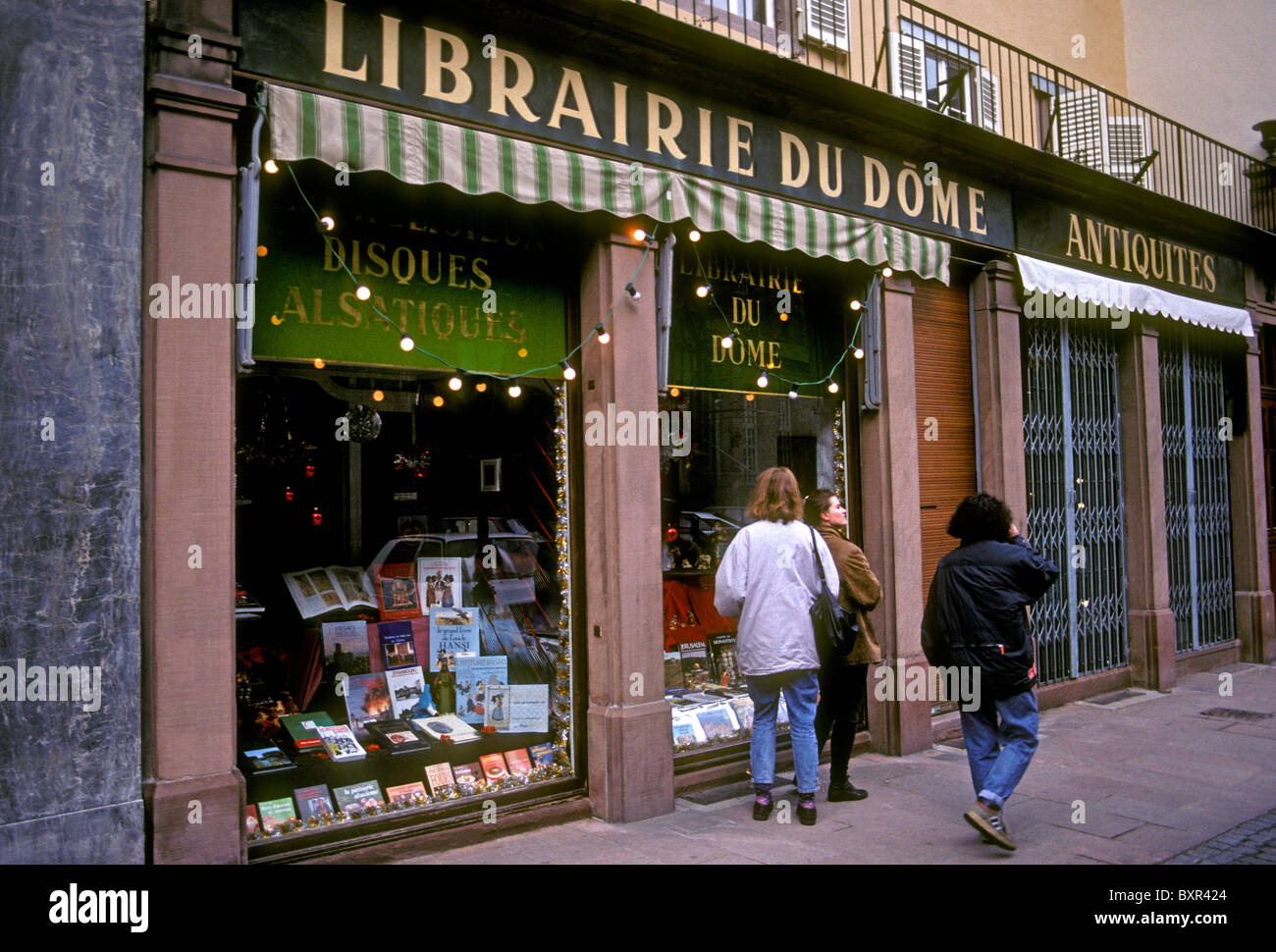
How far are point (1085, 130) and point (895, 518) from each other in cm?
627

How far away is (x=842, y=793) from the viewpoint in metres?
6.20

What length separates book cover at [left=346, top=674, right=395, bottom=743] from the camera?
584cm

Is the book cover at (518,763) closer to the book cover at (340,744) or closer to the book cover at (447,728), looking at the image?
the book cover at (447,728)

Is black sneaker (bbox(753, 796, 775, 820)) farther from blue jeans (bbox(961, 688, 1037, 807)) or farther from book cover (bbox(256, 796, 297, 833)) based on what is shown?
book cover (bbox(256, 796, 297, 833))

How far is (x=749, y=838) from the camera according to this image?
17.9 ft

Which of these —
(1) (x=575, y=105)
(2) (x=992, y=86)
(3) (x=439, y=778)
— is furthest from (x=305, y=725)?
(2) (x=992, y=86)

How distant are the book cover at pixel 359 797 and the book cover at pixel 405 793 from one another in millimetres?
51

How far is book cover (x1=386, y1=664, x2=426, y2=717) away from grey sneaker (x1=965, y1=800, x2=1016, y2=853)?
11.2 feet

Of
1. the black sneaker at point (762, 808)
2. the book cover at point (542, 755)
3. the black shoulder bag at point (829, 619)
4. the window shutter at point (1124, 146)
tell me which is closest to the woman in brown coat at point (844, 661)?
the black shoulder bag at point (829, 619)

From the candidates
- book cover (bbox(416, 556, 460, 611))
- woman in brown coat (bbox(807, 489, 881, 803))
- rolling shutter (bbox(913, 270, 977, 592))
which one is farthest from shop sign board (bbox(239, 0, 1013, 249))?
book cover (bbox(416, 556, 460, 611))

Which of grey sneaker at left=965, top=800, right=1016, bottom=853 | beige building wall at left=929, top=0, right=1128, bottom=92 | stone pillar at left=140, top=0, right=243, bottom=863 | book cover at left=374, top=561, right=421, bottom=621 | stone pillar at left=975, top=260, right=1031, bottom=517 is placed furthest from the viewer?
beige building wall at left=929, top=0, right=1128, bottom=92

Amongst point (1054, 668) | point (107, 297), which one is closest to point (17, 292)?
point (107, 297)

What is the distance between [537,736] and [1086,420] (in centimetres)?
705
